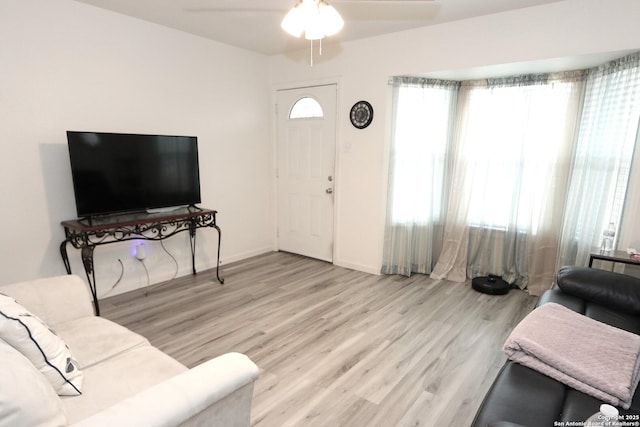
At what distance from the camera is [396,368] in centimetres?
226

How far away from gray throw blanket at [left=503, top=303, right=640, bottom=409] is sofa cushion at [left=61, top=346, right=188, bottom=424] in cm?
157

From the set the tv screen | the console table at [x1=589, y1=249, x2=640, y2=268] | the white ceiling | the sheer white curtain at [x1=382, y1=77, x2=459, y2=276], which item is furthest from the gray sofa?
the sheer white curtain at [x1=382, y1=77, x2=459, y2=276]

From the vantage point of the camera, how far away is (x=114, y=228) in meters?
2.83

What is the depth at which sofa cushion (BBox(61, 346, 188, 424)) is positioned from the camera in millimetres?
1299

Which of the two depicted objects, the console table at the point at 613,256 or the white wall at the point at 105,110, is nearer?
the console table at the point at 613,256

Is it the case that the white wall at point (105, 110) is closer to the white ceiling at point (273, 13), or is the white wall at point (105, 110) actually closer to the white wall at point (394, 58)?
the white ceiling at point (273, 13)

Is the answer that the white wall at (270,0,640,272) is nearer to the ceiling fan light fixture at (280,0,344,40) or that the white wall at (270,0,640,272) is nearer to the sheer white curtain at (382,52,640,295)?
the sheer white curtain at (382,52,640,295)

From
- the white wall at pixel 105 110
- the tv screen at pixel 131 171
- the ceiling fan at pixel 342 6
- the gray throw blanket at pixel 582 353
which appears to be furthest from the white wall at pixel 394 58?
the tv screen at pixel 131 171

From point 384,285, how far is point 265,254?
1797 millimetres

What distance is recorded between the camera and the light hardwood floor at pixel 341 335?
76.3 inches

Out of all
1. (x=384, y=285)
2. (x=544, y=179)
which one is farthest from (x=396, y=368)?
(x=544, y=179)

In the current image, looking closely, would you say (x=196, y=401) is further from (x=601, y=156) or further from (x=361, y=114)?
(x=601, y=156)

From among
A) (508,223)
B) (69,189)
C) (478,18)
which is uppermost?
(478,18)

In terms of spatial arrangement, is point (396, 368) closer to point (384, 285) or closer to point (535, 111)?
point (384, 285)
